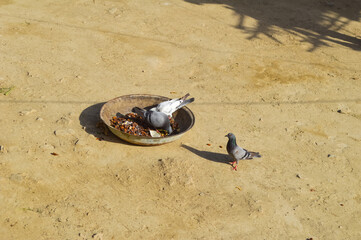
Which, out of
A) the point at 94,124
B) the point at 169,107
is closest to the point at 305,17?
the point at 169,107

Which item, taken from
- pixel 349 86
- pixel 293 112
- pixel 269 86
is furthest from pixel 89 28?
pixel 349 86

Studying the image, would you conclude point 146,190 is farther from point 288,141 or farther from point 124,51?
point 124,51

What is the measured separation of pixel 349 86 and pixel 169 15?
16.7 ft

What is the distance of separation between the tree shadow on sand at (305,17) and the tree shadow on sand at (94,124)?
203 inches

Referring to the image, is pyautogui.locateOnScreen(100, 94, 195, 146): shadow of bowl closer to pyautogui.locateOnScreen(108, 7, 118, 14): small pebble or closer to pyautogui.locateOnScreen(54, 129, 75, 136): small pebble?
pyautogui.locateOnScreen(54, 129, 75, 136): small pebble

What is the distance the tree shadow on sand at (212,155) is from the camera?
6.38m

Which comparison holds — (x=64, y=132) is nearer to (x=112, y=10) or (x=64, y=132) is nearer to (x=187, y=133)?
(x=187, y=133)

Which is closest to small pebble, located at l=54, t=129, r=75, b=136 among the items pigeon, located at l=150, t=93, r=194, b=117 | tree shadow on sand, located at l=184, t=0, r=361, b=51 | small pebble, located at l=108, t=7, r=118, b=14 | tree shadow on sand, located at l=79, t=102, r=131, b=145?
tree shadow on sand, located at l=79, t=102, r=131, b=145

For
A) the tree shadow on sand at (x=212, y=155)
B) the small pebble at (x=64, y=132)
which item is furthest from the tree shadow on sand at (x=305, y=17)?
the small pebble at (x=64, y=132)

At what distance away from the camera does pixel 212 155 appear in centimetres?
647

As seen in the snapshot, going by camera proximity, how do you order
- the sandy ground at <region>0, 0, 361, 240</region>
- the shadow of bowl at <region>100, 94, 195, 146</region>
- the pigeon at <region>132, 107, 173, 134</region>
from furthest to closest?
1. the pigeon at <region>132, 107, 173, 134</region>
2. the shadow of bowl at <region>100, 94, 195, 146</region>
3. the sandy ground at <region>0, 0, 361, 240</region>

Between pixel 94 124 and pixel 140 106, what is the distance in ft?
2.71

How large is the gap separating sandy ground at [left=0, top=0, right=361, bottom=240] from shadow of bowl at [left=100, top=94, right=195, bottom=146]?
224mm

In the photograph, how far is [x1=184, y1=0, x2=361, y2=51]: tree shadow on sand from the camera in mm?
10953
